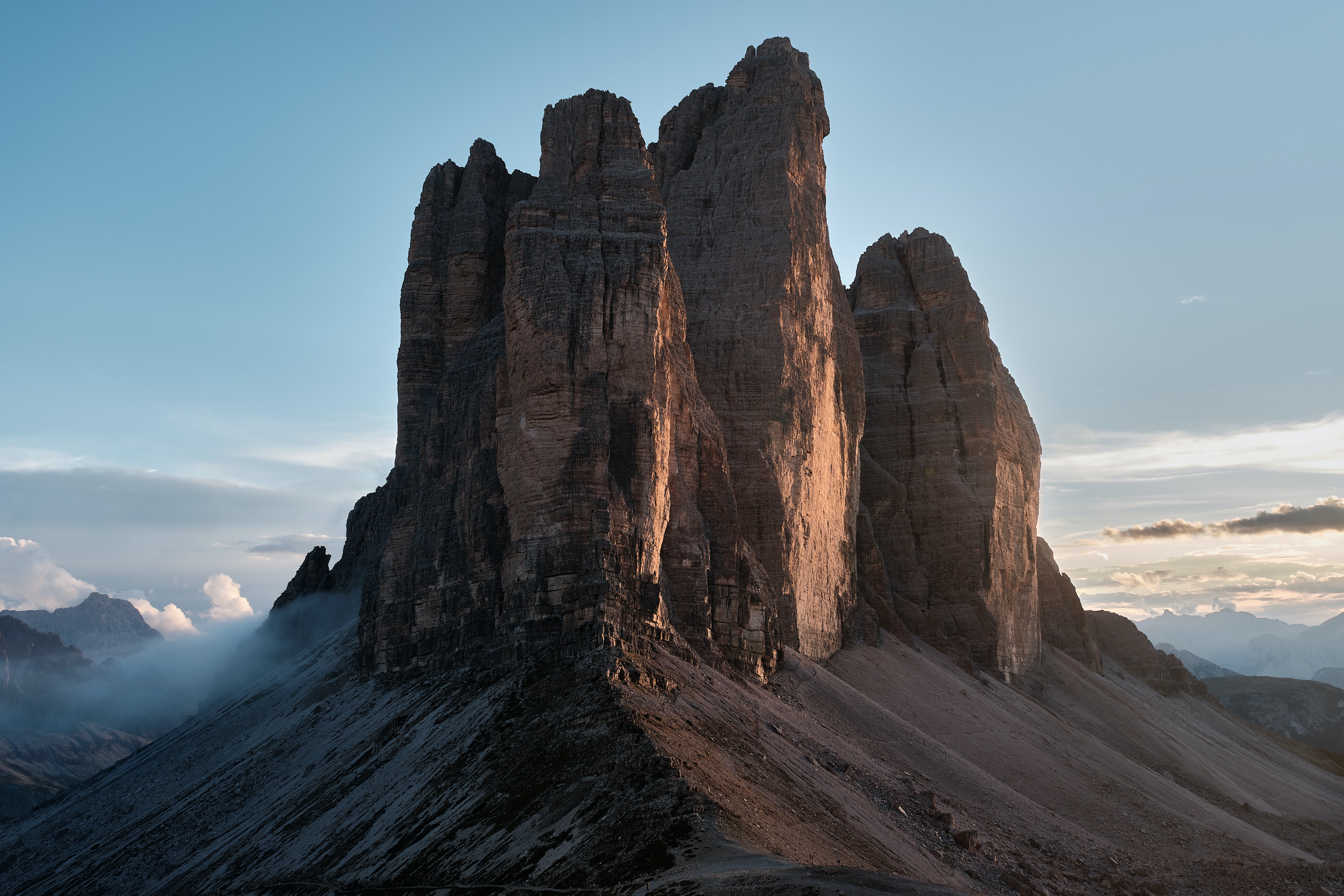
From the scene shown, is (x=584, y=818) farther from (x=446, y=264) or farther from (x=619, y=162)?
(x=446, y=264)

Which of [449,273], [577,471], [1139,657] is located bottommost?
[1139,657]

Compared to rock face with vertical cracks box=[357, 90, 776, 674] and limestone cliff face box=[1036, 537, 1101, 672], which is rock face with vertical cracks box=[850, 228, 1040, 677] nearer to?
limestone cliff face box=[1036, 537, 1101, 672]

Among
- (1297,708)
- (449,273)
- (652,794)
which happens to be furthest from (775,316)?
(1297,708)

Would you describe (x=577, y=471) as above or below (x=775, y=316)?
below

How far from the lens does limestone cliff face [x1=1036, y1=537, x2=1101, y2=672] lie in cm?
11056

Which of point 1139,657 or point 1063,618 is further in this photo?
point 1139,657

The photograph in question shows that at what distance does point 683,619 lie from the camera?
54719mm

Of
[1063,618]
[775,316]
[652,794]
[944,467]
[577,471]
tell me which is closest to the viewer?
[652,794]

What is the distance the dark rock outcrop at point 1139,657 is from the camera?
12200 centimetres

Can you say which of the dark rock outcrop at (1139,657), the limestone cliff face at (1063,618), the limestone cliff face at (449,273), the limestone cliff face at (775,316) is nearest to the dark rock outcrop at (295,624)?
the limestone cliff face at (449,273)

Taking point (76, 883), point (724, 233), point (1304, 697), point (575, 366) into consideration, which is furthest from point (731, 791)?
point (1304, 697)

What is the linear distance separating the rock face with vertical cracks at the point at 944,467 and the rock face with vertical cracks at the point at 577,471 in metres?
32.0

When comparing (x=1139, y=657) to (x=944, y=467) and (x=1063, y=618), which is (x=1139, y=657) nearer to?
(x=1063, y=618)

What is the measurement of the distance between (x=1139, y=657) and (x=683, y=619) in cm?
8393
